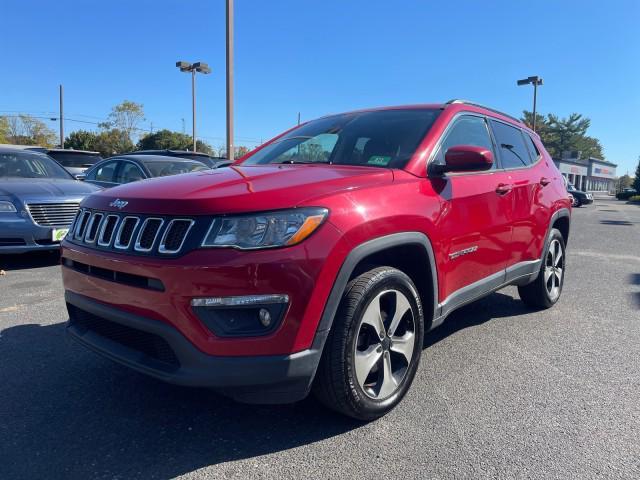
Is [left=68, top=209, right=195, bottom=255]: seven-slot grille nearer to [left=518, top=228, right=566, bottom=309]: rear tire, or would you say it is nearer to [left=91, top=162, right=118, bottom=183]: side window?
[left=518, top=228, right=566, bottom=309]: rear tire

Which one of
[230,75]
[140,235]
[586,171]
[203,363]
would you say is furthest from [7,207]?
[586,171]

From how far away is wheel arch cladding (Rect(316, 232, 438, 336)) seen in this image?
2250 mm

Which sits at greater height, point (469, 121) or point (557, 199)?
point (469, 121)

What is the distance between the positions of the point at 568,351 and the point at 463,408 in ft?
4.58

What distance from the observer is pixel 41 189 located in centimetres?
Answer: 626

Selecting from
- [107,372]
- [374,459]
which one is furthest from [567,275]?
[107,372]

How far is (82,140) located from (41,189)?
5339cm

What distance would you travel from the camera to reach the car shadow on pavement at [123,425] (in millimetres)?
2201

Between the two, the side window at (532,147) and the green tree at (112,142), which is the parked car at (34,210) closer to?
the side window at (532,147)

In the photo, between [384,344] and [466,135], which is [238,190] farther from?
[466,135]

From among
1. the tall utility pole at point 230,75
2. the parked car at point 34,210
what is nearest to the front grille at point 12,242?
the parked car at point 34,210

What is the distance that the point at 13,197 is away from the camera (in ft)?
19.5

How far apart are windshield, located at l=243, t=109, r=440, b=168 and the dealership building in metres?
63.2

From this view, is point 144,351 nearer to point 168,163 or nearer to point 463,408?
point 463,408
